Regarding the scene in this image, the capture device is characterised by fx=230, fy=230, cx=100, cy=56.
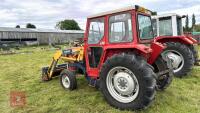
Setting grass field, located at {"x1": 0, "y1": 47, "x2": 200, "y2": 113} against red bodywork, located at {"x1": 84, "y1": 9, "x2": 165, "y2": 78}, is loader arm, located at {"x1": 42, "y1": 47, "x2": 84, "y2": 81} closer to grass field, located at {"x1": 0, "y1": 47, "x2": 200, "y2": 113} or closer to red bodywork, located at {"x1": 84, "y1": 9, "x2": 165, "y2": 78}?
grass field, located at {"x1": 0, "y1": 47, "x2": 200, "y2": 113}

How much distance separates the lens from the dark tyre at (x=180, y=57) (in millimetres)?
7412

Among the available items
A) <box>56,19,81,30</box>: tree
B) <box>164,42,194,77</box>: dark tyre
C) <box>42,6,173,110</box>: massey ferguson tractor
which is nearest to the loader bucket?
<box>42,6,173,110</box>: massey ferguson tractor

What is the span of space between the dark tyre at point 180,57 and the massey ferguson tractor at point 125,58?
7.19 ft

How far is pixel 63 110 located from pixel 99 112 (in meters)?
0.78

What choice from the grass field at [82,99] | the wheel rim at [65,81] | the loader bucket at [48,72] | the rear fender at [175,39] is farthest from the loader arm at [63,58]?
the rear fender at [175,39]

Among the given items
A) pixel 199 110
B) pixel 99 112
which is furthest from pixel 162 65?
pixel 99 112

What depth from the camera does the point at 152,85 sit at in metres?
4.25

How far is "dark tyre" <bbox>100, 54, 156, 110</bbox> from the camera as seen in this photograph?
4.26 meters

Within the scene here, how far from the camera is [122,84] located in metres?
4.72

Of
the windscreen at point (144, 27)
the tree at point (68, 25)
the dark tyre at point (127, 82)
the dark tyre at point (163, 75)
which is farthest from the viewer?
the tree at point (68, 25)

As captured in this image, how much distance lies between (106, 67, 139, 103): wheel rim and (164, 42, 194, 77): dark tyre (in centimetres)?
348

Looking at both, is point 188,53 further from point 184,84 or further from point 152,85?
point 152,85

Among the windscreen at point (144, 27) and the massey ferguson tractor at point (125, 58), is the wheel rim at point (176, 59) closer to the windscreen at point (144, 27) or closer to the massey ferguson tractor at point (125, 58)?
the massey ferguson tractor at point (125, 58)

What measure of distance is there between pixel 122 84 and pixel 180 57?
3.71 meters
